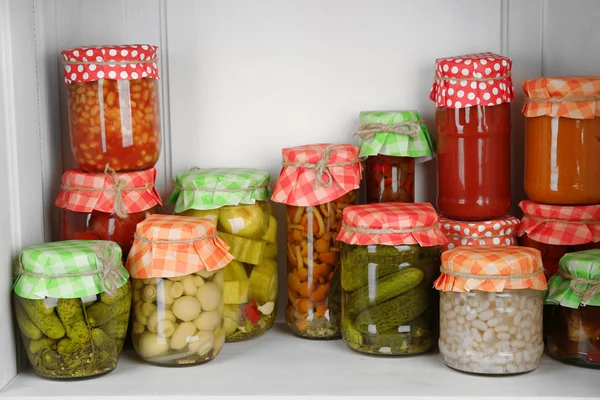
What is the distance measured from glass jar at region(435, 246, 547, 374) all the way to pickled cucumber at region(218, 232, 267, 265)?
35 centimetres

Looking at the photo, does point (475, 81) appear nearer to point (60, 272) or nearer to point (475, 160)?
point (475, 160)

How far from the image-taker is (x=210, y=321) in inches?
55.4

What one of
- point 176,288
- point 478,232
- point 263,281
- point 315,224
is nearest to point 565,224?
point 478,232

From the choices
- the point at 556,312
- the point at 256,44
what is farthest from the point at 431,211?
the point at 256,44

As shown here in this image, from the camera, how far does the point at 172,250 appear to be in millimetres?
1367

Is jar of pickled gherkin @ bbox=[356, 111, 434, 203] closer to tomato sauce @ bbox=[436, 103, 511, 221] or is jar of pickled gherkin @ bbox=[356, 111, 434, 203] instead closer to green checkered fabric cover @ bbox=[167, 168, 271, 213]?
tomato sauce @ bbox=[436, 103, 511, 221]

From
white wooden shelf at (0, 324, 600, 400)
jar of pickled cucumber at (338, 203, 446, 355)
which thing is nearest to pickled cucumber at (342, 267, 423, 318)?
jar of pickled cucumber at (338, 203, 446, 355)

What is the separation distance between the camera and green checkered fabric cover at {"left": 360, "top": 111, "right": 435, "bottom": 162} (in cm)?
156

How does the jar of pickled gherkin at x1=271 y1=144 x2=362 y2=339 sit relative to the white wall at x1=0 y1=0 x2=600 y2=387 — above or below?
below

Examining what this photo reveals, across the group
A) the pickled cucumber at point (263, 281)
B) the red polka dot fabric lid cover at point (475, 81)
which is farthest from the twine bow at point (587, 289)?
the pickled cucumber at point (263, 281)

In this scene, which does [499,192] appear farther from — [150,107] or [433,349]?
[150,107]

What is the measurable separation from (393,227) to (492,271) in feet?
0.57

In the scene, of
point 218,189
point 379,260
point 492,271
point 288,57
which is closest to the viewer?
point 492,271

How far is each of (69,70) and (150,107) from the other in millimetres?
150
